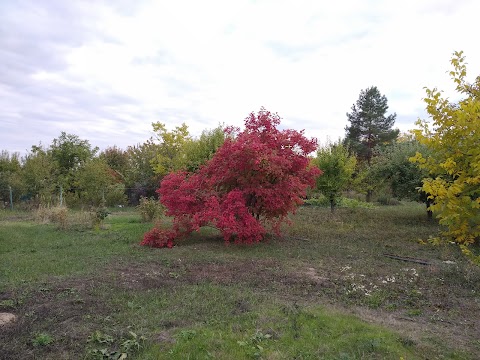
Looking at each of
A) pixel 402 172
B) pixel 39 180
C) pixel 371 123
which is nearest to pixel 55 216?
pixel 39 180

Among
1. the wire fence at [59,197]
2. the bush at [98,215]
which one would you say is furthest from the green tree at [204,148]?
the bush at [98,215]

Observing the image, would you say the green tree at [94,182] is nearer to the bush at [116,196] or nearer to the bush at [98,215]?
the bush at [116,196]

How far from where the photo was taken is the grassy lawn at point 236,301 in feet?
11.9

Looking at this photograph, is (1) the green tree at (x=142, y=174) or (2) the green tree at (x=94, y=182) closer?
(2) the green tree at (x=94, y=182)

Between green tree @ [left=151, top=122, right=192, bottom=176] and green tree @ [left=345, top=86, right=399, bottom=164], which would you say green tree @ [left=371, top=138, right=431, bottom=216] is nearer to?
green tree @ [left=151, top=122, right=192, bottom=176]

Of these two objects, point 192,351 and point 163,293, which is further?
point 163,293

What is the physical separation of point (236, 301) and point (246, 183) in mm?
4809

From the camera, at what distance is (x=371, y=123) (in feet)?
113

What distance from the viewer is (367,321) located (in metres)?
4.33

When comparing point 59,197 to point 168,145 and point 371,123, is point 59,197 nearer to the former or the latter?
point 168,145

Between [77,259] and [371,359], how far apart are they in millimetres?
6041

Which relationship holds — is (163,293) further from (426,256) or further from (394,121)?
(394,121)

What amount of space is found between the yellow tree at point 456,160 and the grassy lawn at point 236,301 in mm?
1359

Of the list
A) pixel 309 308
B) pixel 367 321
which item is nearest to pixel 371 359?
pixel 367 321
